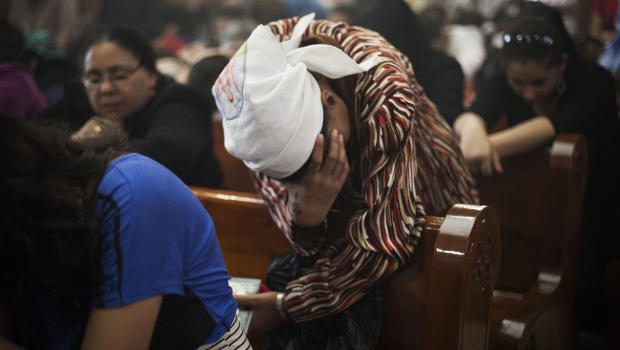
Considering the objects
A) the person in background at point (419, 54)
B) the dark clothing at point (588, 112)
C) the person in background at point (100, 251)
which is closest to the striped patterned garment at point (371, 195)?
the person in background at point (100, 251)

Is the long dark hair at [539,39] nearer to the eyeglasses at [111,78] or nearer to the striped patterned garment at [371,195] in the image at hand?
the striped patterned garment at [371,195]

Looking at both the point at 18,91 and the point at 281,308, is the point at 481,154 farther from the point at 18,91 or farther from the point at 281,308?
the point at 18,91

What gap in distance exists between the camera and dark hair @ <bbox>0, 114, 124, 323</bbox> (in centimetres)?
75

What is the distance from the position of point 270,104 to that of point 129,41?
3.84 feet

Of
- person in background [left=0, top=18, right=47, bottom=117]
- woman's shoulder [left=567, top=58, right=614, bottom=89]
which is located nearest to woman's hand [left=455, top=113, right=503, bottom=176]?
woman's shoulder [left=567, top=58, right=614, bottom=89]

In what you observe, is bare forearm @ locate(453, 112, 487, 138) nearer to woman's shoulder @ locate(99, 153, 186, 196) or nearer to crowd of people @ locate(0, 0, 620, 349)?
crowd of people @ locate(0, 0, 620, 349)

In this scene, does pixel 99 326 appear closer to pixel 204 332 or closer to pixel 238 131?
pixel 204 332

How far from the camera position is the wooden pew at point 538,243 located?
1530 millimetres

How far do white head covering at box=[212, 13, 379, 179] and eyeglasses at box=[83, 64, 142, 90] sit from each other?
94 centimetres

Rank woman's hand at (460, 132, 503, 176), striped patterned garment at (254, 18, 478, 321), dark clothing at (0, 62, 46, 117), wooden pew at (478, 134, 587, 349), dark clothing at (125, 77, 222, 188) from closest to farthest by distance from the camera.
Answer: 1. striped patterned garment at (254, 18, 478, 321)
2. wooden pew at (478, 134, 587, 349)
3. woman's hand at (460, 132, 503, 176)
4. dark clothing at (125, 77, 222, 188)
5. dark clothing at (0, 62, 46, 117)

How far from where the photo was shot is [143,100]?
2139 mm

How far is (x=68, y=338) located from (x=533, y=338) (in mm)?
1108

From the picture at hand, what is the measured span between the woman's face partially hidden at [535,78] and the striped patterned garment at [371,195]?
68 centimetres

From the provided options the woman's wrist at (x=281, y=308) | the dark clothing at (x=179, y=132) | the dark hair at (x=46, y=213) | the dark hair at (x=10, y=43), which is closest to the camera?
the dark hair at (x=46, y=213)
